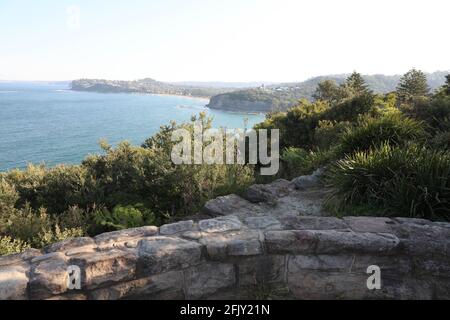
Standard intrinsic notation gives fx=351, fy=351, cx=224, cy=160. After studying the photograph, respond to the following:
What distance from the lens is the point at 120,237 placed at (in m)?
3.47

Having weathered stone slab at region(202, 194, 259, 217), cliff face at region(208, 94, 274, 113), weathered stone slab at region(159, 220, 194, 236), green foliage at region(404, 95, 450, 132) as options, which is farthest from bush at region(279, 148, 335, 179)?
cliff face at region(208, 94, 274, 113)

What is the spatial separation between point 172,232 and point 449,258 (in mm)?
2676

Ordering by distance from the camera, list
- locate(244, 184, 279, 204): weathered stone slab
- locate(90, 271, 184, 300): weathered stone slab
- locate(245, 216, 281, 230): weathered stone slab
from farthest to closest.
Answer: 1. locate(244, 184, 279, 204): weathered stone slab
2. locate(245, 216, 281, 230): weathered stone slab
3. locate(90, 271, 184, 300): weathered stone slab

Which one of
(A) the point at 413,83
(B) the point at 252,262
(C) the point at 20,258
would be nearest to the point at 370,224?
(B) the point at 252,262

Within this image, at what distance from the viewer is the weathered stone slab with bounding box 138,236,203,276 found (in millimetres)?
3016

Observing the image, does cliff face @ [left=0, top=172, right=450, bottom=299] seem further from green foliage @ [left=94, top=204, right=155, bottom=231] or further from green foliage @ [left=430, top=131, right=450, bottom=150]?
green foliage @ [left=430, top=131, right=450, bottom=150]

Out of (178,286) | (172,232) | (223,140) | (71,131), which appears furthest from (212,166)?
(71,131)

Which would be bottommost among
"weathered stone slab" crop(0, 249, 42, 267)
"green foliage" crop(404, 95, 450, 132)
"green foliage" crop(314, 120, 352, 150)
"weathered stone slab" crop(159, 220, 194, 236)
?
"weathered stone slab" crop(0, 249, 42, 267)

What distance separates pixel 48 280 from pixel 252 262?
1705 millimetres

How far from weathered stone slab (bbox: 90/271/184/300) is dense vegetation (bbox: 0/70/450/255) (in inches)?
80.1

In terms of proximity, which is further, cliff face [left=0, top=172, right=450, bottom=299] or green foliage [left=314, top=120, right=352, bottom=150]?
green foliage [left=314, top=120, right=352, bottom=150]

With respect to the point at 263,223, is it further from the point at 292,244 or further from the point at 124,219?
the point at 124,219

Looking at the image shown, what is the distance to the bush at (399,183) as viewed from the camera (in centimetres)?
448
